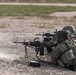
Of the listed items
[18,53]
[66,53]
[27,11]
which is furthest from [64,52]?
[27,11]

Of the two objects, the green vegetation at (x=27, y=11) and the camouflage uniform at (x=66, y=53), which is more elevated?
the green vegetation at (x=27, y=11)

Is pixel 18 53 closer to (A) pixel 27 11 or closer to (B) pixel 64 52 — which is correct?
(B) pixel 64 52

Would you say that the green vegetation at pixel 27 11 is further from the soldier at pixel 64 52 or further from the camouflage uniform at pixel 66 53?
the camouflage uniform at pixel 66 53

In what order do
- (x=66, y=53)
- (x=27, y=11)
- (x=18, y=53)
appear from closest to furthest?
(x=66, y=53) < (x=18, y=53) < (x=27, y=11)

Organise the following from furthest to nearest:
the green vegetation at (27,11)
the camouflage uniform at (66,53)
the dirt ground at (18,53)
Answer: the green vegetation at (27,11)
the camouflage uniform at (66,53)
the dirt ground at (18,53)

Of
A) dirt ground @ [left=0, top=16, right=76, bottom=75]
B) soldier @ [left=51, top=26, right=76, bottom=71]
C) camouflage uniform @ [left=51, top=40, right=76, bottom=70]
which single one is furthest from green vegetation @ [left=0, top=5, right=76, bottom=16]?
camouflage uniform @ [left=51, top=40, right=76, bottom=70]

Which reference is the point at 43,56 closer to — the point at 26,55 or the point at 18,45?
the point at 26,55

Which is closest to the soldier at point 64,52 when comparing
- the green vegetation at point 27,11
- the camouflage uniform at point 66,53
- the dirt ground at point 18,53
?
the camouflage uniform at point 66,53

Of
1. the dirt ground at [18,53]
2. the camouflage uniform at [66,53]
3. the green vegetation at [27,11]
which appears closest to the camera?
the dirt ground at [18,53]

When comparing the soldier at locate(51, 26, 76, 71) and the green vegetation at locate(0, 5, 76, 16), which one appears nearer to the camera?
the soldier at locate(51, 26, 76, 71)

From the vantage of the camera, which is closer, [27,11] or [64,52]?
[64,52]

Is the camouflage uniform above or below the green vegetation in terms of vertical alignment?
below

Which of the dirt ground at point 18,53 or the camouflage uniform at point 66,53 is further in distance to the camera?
the camouflage uniform at point 66,53

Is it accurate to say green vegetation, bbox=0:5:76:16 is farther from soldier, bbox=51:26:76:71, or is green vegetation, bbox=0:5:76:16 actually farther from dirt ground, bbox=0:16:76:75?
soldier, bbox=51:26:76:71
